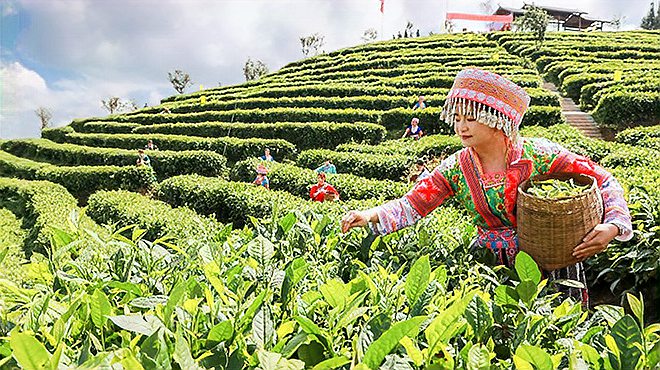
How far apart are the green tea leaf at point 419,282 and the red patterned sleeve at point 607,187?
3.16ft

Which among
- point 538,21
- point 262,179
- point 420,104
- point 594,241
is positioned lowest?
point 262,179

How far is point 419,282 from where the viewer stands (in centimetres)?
123

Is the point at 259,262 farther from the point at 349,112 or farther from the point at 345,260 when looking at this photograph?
the point at 349,112

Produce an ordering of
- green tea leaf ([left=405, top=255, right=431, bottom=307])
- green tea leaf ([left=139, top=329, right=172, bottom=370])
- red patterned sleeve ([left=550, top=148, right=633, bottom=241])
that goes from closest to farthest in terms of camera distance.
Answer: green tea leaf ([left=139, top=329, right=172, bottom=370]) < green tea leaf ([left=405, top=255, right=431, bottom=307]) < red patterned sleeve ([left=550, top=148, right=633, bottom=241])

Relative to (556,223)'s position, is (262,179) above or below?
below

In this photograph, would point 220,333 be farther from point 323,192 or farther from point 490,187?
point 323,192

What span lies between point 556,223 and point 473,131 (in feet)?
1.53

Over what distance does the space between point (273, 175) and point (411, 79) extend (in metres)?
9.95

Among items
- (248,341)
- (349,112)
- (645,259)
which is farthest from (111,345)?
(349,112)

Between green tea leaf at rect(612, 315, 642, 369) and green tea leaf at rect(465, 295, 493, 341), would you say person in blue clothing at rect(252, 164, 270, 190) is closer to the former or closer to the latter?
green tea leaf at rect(465, 295, 493, 341)

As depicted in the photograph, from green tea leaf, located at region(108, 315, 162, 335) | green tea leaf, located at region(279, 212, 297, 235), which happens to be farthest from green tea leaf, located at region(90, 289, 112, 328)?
green tea leaf, located at region(279, 212, 297, 235)

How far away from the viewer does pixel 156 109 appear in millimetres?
18531

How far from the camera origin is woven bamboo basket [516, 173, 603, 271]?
1.71 metres

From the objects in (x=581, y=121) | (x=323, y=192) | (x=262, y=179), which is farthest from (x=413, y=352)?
(x=581, y=121)
